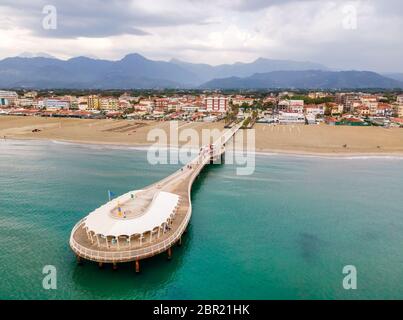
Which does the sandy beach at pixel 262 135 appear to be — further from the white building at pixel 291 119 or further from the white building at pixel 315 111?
the white building at pixel 315 111

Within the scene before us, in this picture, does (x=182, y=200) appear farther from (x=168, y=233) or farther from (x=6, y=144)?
(x=6, y=144)

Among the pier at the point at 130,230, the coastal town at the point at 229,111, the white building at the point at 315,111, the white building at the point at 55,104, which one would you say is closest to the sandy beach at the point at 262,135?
the coastal town at the point at 229,111

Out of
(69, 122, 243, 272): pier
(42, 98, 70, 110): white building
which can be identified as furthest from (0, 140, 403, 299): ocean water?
(42, 98, 70, 110): white building

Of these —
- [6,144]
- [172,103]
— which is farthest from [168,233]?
[172,103]

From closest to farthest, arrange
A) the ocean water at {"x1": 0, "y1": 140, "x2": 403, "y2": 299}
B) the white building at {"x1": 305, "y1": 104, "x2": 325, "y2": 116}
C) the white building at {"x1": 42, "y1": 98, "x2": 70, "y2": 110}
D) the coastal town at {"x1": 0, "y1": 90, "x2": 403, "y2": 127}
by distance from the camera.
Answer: the ocean water at {"x1": 0, "y1": 140, "x2": 403, "y2": 299}
the coastal town at {"x1": 0, "y1": 90, "x2": 403, "y2": 127}
the white building at {"x1": 305, "y1": 104, "x2": 325, "y2": 116}
the white building at {"x1": 42, "y1": 98, "x2": 70, "y2": 110}

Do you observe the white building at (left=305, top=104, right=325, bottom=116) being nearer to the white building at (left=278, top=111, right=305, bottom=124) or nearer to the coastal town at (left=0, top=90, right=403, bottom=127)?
the coastal town at (left=0, top=90, right=403, bottom=127)

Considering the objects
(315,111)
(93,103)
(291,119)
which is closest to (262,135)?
(291,119)
